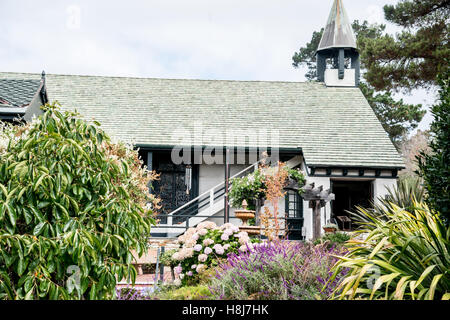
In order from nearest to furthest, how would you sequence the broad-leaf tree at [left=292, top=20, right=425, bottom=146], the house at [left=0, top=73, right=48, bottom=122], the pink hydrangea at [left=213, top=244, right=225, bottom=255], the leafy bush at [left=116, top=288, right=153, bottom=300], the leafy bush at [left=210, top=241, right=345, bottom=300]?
the leafy bush at [left=210, top=241, right=345, bottom=300] → the leafy bush at [left=116, top=288, right=153, bottom=300] → the pink hydrangea at [left=213, top=244, right=225, bottom=255] → the house at [left=0, top=73, right=48, bottom=122] → the broad-leaf tree at [left=292, top=20, right=425, bottom=146]

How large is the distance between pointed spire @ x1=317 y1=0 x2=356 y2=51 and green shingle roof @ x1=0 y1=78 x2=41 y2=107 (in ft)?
45.2

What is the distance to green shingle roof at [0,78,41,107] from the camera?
11.3m

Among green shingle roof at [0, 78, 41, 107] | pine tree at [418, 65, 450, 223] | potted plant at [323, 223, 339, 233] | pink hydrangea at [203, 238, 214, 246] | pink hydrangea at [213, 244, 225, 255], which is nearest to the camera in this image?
pine tree at [418, 65, 450, 223]

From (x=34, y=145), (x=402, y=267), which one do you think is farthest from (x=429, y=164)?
(x=34, y=145)

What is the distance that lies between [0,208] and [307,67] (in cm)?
3152

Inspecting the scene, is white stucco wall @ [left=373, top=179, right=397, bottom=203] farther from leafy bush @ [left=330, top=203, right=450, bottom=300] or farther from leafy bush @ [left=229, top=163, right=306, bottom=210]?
leafy bush @ [left=330, top=203, right=450, bottom=300]

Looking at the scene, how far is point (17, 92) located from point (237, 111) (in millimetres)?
8762

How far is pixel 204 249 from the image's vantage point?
23.5 feet

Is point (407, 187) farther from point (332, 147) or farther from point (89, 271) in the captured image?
point (89, 271)

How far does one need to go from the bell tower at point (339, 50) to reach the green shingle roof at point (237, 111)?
631 mm

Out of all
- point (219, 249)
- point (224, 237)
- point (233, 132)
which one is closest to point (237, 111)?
point (233, 132)

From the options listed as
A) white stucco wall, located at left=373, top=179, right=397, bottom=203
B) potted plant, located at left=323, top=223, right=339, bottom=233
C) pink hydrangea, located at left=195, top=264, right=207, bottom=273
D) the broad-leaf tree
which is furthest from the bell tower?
pink hydrangea, located at left=195, top=264, right=207, bottom=273

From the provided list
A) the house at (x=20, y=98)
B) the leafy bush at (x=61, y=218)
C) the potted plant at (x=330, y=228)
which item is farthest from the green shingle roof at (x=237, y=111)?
the leafy bush at (x=61, y=218)

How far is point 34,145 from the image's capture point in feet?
13.7
